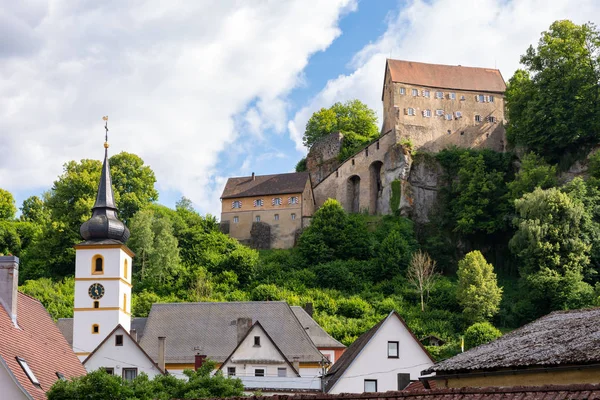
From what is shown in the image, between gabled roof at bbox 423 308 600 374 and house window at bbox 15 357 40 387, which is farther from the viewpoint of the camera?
house window at bbox 15 357 40 387

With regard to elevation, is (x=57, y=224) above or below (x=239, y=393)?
above

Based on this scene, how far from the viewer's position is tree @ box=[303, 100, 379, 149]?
371 feet

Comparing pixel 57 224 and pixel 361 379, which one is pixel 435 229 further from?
pixel 361 379

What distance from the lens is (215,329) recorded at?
198ft

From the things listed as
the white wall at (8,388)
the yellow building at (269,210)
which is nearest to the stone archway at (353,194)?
the yellow building at (269,210)

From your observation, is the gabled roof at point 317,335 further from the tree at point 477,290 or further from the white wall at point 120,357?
the tree at point 477,290

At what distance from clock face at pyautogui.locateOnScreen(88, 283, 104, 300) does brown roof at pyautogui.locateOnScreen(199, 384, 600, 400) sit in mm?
48859

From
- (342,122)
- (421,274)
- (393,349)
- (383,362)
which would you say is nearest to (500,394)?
(383,362)

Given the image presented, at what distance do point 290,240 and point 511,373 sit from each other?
252 ft

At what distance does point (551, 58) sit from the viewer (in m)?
90.6

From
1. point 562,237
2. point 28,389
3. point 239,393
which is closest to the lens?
point 28,389

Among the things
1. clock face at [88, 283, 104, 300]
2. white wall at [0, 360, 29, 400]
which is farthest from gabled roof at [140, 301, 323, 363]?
white wall at [0, 360, 29, 400]

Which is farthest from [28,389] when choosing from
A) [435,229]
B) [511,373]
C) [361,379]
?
[435,229]

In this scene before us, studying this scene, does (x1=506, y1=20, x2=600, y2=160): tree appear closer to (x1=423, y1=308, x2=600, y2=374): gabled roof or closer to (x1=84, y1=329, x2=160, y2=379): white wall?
(x1=84, y1=329, x2=160, y2=379): white wall
